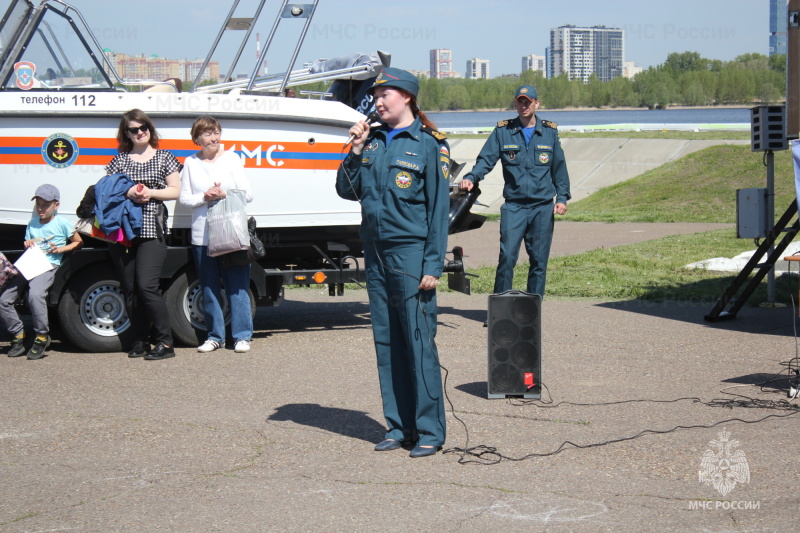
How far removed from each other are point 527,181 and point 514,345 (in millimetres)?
2705

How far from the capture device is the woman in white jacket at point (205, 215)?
27.1 feet

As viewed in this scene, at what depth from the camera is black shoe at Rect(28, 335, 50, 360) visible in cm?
835

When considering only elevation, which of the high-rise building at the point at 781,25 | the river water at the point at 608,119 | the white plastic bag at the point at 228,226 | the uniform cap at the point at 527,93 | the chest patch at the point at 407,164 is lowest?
the white plastic bag at the point at 228,226

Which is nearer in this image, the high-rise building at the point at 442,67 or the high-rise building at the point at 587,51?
the high-rise building at the point at 442,67

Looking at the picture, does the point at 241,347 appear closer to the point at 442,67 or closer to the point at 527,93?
the point at 527,93

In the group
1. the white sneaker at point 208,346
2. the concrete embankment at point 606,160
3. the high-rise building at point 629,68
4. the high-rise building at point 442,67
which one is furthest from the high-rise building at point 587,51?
the white sneaker at point 208,346

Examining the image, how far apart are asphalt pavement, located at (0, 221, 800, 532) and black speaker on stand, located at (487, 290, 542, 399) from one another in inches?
4.2

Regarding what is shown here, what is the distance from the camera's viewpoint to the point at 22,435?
19.6ft

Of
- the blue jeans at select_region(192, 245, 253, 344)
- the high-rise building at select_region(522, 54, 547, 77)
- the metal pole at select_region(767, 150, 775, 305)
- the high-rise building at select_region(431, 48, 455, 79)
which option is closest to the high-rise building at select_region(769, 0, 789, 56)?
the metal pole at select_region(767, 150, 775, 305)

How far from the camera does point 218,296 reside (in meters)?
8.56

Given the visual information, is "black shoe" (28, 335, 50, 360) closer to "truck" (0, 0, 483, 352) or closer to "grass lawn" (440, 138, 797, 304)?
"truck" (0, 0, 483, 352)

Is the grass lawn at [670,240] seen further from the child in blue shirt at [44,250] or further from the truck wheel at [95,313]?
the child in blue shirt at [44,250]

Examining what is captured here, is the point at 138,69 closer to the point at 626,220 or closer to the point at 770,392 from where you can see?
the point at 770,392

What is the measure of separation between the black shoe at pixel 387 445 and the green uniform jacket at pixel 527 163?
3.97 metres
